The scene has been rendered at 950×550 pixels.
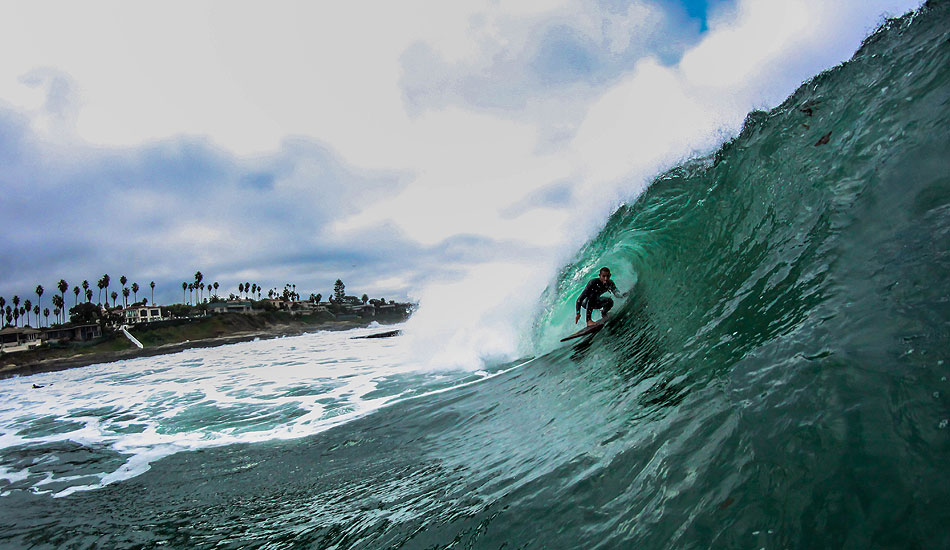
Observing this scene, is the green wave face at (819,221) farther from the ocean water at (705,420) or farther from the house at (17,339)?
the house at (17,339)

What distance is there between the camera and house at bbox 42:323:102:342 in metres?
60.0

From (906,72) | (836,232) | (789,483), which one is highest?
(906,72)

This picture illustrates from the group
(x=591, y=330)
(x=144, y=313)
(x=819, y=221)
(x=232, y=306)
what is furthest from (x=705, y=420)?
(x=144, y=313)

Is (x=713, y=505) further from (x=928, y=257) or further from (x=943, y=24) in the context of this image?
(x=943, y=24)

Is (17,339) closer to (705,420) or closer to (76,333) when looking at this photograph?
(76,333)

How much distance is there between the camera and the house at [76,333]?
60.0 metres

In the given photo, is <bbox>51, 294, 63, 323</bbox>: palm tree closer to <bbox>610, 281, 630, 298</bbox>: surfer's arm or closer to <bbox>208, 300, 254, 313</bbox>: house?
<bbox>208, 300, 254, 313</bbox>: house

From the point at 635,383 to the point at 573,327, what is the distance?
5.42 m

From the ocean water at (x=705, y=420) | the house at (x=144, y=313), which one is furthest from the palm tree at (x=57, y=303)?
the ocean water at (x=705, y=420)

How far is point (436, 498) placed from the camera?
335 cm

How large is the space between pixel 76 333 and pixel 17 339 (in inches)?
375

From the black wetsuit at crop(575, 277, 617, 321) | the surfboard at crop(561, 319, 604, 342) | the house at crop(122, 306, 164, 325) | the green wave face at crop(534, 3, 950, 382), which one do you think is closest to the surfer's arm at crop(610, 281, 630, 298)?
the black wetsuit at crop(575, 277, 617, 321)

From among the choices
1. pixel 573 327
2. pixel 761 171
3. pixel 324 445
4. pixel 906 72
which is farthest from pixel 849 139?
pixel 324 445

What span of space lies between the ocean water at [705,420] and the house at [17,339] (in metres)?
73.3
